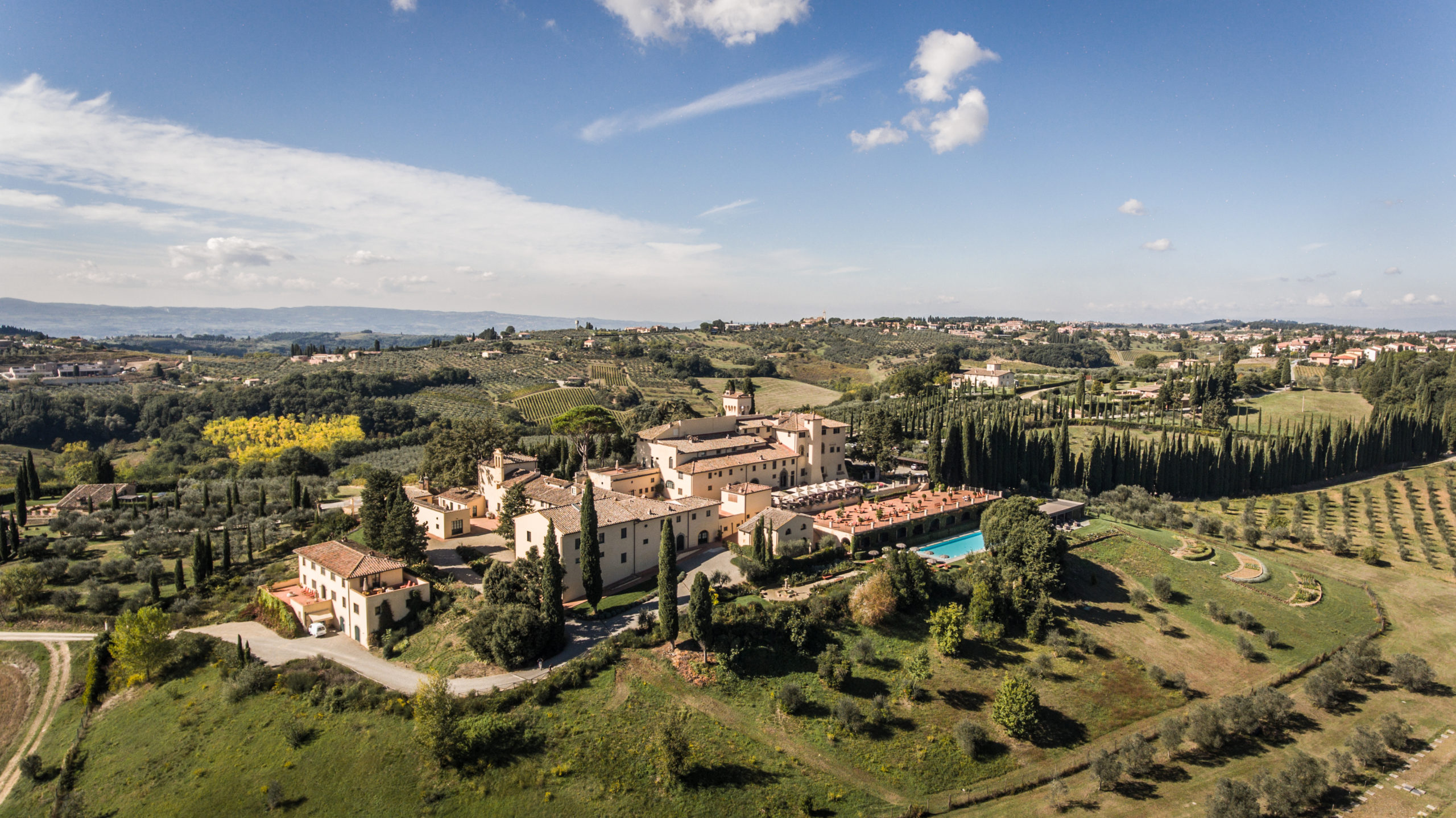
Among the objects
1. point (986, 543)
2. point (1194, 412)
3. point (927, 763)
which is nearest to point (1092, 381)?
point (1194, 412)

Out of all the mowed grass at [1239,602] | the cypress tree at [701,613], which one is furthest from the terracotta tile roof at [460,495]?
the mowed grass at [1239,602]

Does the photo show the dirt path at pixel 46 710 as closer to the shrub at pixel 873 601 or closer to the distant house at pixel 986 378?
the shrub at pixel 873 601

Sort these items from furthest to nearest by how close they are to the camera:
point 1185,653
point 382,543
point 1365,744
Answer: point 382,543 < point 1185,653 < point 1365,744

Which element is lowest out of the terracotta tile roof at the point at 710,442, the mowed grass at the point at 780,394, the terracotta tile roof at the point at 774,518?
the terracotta tile roof at the point at 774,518

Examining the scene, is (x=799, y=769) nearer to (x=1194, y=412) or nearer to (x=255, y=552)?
(x=255, y=552)

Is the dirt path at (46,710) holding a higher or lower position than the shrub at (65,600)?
lower

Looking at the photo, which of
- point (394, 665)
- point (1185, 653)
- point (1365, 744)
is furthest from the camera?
point (1185, 653)

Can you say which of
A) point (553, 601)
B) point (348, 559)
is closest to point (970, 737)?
point (553, 601)
